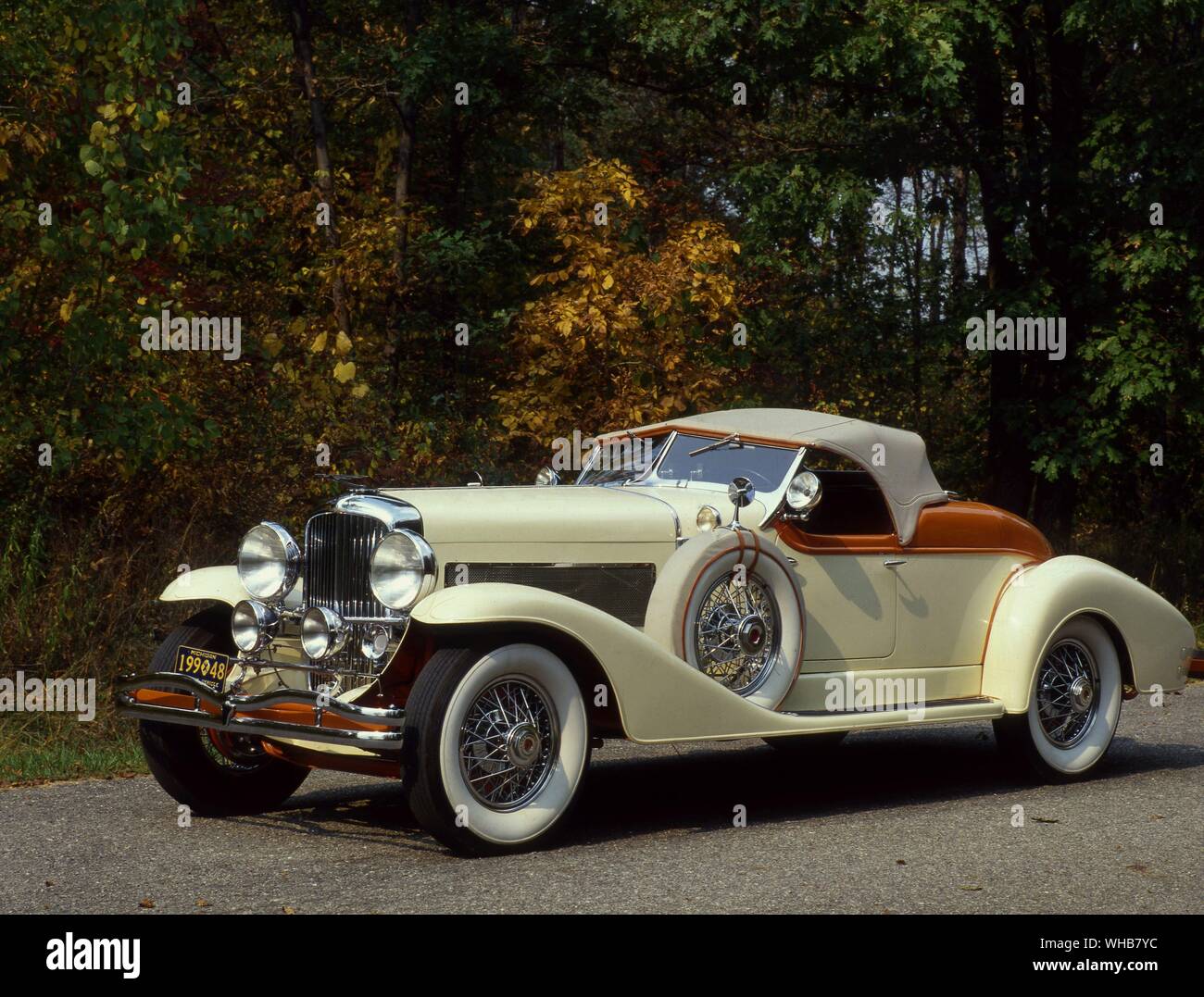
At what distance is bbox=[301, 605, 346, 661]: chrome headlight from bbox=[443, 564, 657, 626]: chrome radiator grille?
19.8 inches

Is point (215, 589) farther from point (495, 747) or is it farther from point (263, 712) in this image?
point (495, 747)

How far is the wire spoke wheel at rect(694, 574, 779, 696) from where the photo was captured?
7246 mm

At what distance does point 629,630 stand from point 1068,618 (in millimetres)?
2882

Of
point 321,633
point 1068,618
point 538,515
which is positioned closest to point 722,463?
point 538,515

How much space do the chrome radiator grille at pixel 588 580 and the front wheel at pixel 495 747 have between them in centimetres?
57

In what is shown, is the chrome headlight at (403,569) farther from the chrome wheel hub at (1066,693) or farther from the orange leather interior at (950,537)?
the chrome wheel hub at (1066,693)

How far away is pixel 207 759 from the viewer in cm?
727

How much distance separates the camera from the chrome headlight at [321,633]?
6.68m

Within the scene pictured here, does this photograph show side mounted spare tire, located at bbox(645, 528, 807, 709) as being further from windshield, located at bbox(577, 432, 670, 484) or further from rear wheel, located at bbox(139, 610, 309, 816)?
rear wheel, located at bbox(139, 610, 309, 816)

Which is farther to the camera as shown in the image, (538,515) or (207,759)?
(207,759)

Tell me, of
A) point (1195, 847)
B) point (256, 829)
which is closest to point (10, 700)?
point (256, 829)

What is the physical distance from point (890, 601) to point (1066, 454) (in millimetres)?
8727

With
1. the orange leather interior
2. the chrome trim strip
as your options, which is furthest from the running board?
the orange leather interior

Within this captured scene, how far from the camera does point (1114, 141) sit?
15.7 meters
